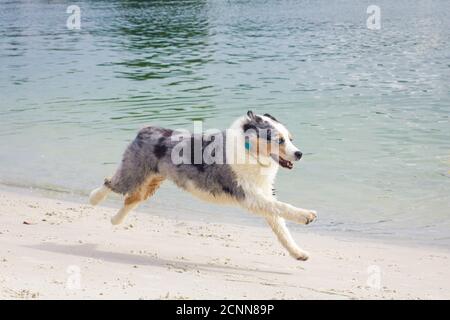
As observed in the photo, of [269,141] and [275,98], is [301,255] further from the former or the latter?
[275,98]

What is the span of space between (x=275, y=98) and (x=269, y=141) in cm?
1073

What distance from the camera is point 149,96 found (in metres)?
18.8

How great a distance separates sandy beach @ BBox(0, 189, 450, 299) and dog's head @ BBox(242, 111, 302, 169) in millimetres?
1034

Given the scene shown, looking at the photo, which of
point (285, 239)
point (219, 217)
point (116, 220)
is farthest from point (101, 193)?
point (285, 239)

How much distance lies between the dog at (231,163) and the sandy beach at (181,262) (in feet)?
1.82

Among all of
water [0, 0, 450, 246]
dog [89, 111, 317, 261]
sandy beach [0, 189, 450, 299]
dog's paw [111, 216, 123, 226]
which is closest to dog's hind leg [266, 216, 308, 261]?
dog [89, 111, 317, 261]

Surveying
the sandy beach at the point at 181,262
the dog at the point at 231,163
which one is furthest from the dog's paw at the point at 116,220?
the dog at the point at 231,163

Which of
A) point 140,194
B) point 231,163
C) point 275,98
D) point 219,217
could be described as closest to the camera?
point 231,163

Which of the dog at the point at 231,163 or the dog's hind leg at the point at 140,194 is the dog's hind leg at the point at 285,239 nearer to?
the dog at the point at 231,163

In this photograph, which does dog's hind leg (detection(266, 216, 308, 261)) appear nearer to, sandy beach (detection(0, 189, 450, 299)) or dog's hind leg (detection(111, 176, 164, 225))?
sandy beach (detection(0, 189, 450, 299))

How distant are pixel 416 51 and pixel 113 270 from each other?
18.9m

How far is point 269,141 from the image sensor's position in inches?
282

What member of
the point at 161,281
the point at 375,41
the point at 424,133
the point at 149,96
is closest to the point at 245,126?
the point at 161,281
